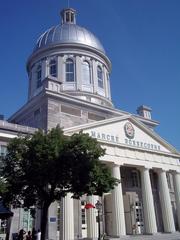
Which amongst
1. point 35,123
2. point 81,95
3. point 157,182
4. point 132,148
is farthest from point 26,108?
point 157,182

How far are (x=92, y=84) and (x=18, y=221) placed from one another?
68.7 ft

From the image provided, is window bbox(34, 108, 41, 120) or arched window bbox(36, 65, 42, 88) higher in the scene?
arched window bbox(36, 65, 42, 88)

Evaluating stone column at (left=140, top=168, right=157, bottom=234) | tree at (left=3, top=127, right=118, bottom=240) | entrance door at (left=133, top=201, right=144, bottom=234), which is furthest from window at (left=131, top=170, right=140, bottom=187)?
tree at (left=3, top=127, right=118, bottom=240)

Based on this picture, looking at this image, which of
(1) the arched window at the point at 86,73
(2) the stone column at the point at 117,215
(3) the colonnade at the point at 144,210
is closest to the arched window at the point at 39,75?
(1) the arched window at the point at 86,73

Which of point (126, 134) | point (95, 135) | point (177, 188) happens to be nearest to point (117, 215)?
point (95, 135)

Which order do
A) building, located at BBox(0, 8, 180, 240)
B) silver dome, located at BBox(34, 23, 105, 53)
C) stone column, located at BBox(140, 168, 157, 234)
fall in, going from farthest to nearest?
silver dome, located at BBox(34, 23, 105, 53), stone column, located at BBox(140, 168, 157, 234), building, located at BBox(0, 8, 180, 240)

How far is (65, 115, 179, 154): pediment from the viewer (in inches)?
1057

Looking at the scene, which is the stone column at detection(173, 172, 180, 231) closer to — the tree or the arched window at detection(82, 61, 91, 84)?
the arched window at detection(82, 61, 91, 84)

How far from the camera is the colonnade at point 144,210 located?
75.6 feet

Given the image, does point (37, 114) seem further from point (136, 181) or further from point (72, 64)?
point (136, 181)

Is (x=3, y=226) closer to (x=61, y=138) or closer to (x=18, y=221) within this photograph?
(x=18, y=221)

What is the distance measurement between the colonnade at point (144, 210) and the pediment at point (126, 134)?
8.55 feet

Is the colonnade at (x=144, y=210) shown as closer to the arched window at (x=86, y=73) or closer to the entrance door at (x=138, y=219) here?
the entrance door at (x=138, y=219)

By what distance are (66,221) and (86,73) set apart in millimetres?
21488
